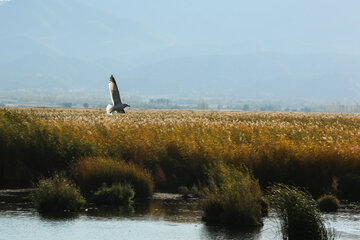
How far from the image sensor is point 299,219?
53.0ft

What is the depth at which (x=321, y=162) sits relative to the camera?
2509 centimetres

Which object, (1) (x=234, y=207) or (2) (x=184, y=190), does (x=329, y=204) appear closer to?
(1) (x=234, y=207)

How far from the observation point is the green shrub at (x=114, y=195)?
71.8 feet

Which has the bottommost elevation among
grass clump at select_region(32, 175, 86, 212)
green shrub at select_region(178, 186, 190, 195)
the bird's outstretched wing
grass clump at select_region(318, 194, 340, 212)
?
grass clump at select_region(318, 194, 340, 212)

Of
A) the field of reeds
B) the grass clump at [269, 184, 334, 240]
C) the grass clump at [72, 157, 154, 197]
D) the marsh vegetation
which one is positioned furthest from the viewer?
the field of reeds

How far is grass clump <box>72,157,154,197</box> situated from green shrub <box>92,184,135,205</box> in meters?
0.62

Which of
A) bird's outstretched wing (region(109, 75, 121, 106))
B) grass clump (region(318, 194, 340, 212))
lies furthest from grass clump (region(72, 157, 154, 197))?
bird's outstretched wing (region(109, 75, 121, 106))

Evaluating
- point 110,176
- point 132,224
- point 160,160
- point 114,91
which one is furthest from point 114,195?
point 114,91

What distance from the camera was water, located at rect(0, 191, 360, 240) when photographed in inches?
662

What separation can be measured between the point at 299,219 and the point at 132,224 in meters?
4.82

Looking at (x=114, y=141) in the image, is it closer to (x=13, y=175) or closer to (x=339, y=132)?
(x=13, y=175)

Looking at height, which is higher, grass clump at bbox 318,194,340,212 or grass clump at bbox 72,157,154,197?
grass clump at bbox 72,157,154,197

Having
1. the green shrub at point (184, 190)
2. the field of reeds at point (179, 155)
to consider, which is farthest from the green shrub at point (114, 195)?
the field of reeds at point (179, 155)

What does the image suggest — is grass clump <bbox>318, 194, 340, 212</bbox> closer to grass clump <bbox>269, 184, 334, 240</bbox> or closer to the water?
the water
